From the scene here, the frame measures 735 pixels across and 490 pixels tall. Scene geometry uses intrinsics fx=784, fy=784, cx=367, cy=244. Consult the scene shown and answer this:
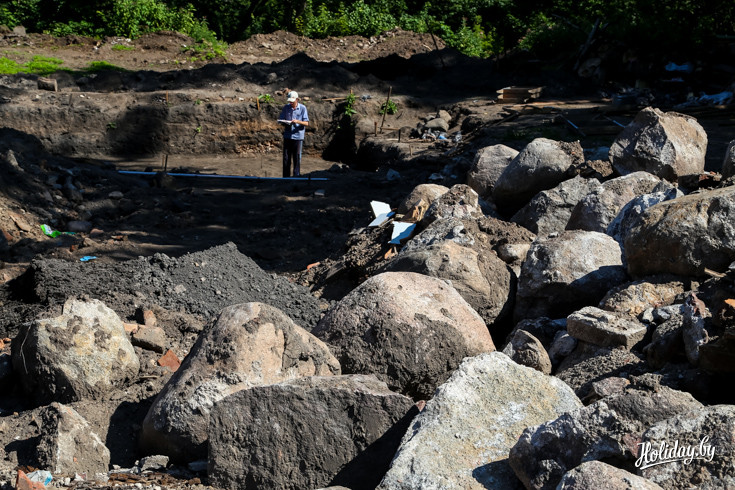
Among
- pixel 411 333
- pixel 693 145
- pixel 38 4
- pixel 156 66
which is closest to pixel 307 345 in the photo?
pixel 411 333

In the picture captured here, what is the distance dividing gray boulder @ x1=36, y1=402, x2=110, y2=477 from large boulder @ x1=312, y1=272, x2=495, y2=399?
51.4 inches

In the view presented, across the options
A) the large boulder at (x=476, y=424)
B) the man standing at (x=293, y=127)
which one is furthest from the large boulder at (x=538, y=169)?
the man standing at (x=293, y=127)

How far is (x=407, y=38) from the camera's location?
2423 cm

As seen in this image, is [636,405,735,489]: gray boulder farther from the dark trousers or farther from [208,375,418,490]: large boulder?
the dark trousers

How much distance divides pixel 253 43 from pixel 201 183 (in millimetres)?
12154

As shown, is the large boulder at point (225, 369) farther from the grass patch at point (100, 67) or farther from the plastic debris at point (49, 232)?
the grass patch at point (100, 67)

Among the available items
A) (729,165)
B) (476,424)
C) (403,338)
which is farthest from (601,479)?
(729,165)

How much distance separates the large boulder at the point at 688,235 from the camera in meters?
4.72

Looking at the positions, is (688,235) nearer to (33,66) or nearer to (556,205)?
(556,205)

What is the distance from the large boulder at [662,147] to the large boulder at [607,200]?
0.31 m

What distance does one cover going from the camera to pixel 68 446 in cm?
370

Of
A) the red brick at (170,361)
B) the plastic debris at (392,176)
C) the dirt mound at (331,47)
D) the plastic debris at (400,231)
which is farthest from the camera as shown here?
the dirt mound at (331,47)

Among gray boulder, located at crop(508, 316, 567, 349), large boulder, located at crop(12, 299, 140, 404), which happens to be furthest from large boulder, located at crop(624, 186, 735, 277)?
large boulder, located at crop(12, 299, 140, 404)

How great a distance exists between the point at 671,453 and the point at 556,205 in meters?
4.26
